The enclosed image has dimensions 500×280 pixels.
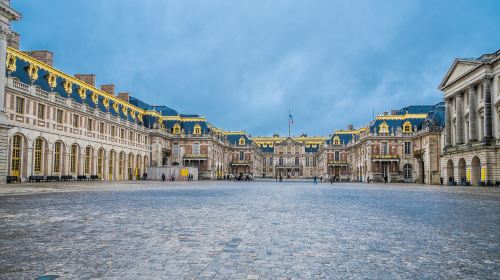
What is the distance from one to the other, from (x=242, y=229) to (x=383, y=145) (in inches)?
2794

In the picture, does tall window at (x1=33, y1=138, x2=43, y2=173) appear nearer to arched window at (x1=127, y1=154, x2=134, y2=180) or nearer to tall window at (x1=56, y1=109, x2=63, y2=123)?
tall window at (x1=56, y1=109, x2=63, y2=123)

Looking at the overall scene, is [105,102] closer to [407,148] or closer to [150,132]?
[150,132]

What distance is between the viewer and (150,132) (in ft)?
230

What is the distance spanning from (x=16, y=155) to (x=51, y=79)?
415 inches

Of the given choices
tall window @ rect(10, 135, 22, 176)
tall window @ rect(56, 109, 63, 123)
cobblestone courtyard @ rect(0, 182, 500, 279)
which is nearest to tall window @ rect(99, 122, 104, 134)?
tall window @ rect(56, 109, 63, 123)

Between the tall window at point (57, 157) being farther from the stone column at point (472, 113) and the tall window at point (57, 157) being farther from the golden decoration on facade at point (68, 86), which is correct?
the stone column at point (472, 113)

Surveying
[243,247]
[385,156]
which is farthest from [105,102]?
[243,247]

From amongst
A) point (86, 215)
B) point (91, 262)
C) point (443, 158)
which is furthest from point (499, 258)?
point (443, 158)

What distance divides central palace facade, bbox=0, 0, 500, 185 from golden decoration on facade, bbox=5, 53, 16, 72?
0.31 ft

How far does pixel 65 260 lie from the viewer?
5734 mm

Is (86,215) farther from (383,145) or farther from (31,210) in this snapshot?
(383,145)

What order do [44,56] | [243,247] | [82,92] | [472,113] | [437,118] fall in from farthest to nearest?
[437,118], [82,92], [44,56], [472,113], [243,247]

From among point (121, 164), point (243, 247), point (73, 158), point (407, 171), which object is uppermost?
point (73, 158)

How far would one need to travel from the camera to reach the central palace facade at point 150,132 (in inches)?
1471
